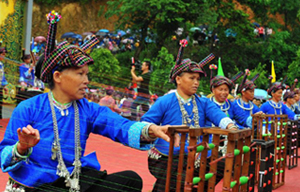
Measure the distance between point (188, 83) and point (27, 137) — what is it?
2.37m

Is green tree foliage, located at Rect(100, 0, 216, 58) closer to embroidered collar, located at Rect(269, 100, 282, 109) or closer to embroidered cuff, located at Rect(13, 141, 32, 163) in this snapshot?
embroidered collar, located at Rect(269, 100, 282, 109)

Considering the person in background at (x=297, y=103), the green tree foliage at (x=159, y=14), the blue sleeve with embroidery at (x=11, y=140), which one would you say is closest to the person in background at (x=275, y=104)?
the person in background at (x=297, y=103)

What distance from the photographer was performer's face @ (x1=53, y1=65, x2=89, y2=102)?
288cm

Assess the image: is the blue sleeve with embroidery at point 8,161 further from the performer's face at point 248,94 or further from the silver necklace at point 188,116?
the performer's face at point 248,94

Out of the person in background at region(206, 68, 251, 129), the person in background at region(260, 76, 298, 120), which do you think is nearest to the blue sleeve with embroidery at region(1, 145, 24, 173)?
the person in background at region(206, 68, 251, 129)

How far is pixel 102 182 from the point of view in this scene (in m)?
2.80

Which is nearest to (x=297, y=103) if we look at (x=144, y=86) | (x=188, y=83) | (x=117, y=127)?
A: (x=144, y=86)

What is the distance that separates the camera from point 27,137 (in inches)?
95.7

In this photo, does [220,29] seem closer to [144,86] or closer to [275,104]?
[144,86]

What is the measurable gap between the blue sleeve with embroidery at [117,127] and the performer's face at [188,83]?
168cm

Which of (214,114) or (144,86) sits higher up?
(144,86)

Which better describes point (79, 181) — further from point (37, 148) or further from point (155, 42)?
point (155, 42)

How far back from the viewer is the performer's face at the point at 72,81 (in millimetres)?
2879

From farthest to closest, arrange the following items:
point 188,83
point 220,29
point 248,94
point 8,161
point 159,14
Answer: point 220,29, point 159,14, point 248,94, point 188,83, point 8,161
